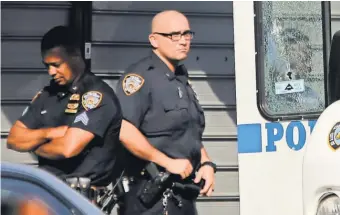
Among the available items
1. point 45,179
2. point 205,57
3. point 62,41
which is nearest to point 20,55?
point 205,57

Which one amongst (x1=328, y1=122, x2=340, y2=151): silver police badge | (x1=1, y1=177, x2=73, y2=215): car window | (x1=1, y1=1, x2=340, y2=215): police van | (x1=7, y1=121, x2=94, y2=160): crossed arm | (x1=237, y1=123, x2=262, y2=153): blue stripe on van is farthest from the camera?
(x1=7, y1=121, x2=94, y2=160): crossed arm

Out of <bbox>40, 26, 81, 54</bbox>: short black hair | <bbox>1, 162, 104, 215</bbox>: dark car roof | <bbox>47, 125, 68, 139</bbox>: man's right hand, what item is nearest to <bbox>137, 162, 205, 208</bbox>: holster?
<bbox>47, 125, 68, 139</bbox>: man's right hand

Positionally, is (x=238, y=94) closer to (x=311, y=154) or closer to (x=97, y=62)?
(x=311, y=154)

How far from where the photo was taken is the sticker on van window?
17.3ft

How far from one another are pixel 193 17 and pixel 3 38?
160cm

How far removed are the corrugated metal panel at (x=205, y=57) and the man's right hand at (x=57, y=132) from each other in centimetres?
191

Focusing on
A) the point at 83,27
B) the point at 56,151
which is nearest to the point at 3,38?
the point at 83,27

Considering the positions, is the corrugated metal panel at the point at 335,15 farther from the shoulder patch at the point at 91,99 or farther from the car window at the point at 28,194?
the car window at the point at 28,194

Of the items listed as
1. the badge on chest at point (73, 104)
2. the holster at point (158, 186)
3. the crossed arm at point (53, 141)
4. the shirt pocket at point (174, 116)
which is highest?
the badge on chest at point (73, 104)

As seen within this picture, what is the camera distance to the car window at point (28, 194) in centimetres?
331

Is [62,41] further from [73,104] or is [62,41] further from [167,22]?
[167,22]

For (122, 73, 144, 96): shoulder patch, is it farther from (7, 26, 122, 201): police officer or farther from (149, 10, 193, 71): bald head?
(149, 10, 193, 71): bald head

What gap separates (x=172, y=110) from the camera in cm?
588

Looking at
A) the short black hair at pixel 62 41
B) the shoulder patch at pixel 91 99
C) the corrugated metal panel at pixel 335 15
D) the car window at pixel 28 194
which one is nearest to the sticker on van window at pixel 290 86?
the corrugated metal panel at pixel 335 15
